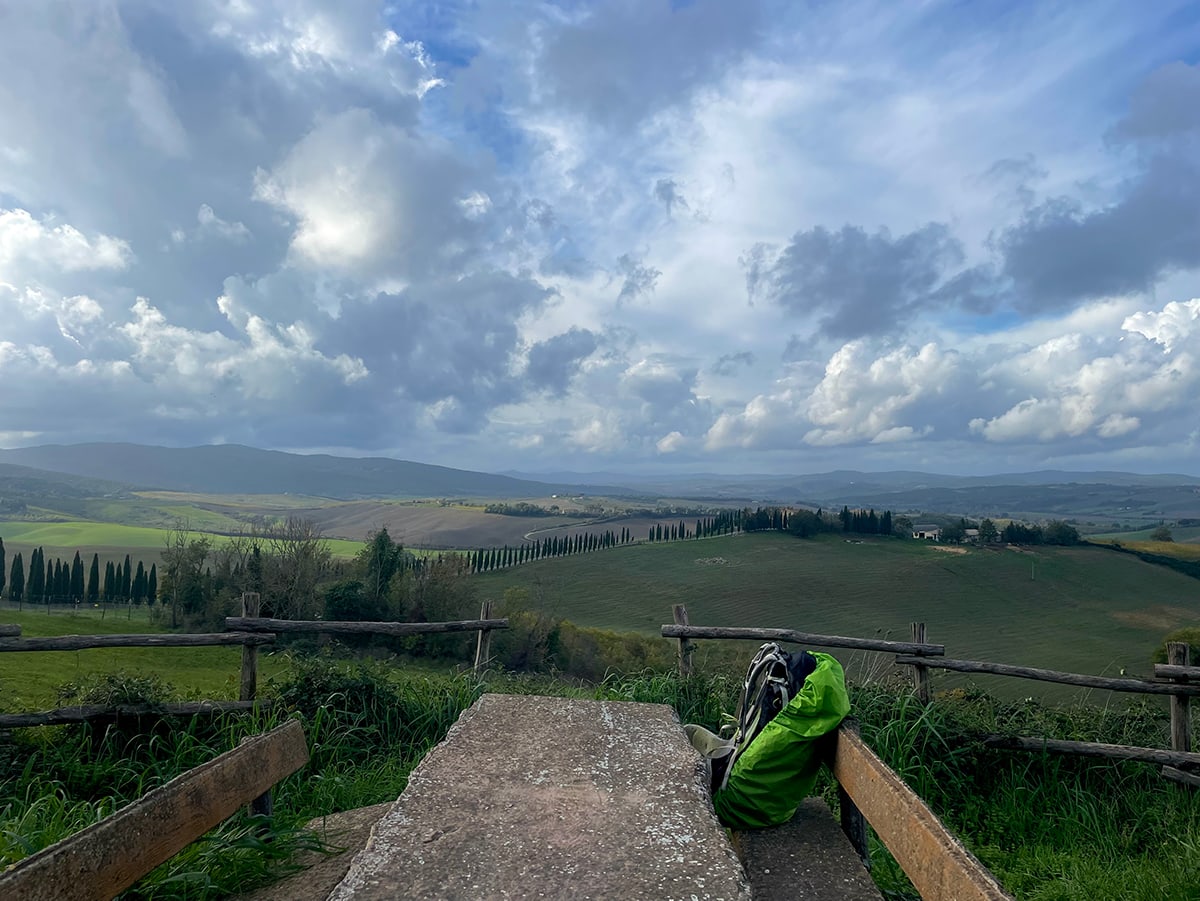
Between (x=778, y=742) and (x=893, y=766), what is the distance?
312 cm

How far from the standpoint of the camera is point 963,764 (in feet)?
19.3

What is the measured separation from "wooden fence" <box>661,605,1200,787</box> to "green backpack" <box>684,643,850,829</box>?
118 inches

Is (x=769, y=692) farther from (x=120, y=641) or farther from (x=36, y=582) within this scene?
(x=36, y=582)

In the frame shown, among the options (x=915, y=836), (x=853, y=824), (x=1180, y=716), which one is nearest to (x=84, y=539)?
(x=1180, y=716)

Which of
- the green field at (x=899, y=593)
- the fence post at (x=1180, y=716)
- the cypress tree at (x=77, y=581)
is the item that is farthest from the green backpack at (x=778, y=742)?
the cypress tree at (x=77, y=581)

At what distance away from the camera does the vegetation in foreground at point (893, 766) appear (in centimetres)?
443

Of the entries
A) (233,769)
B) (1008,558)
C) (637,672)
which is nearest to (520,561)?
(1008,558)

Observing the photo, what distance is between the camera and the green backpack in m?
3.07

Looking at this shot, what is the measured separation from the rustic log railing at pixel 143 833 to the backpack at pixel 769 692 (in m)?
1.92

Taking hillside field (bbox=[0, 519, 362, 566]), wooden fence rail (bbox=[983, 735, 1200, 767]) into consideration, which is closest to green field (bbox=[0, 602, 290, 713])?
wooden fence rail (bbox=[983, 735, 1200, 767])

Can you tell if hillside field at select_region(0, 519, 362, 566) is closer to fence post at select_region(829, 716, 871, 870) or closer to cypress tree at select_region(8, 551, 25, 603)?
cypress tree at select_region(8, 551, 25, 603)

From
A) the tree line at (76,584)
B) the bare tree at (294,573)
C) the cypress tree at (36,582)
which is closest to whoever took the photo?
the bare tree at (294,573)

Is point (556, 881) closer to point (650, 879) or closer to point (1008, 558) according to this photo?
point (650, 879)

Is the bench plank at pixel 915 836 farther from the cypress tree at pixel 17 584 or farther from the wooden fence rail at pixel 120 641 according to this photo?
the cypress tree at pixel 17 584
